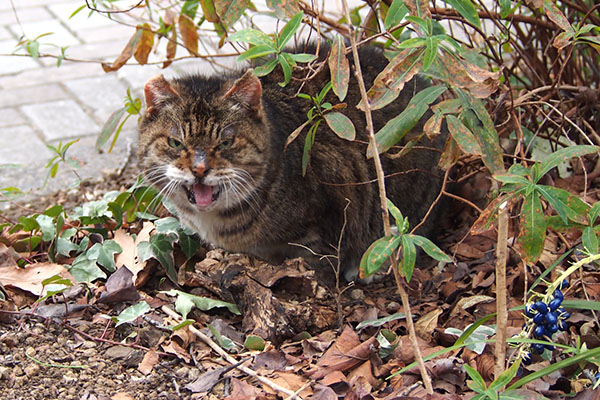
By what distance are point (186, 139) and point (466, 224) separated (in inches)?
50.7

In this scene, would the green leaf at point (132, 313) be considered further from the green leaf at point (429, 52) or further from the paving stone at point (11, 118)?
the paving stone at point (11, 118)

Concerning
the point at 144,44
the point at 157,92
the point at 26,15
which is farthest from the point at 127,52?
the point at 26,15

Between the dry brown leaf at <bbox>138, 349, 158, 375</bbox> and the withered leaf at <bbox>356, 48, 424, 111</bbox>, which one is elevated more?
the withered leaf at <bbox>356, 48, 424, 111</bbox>

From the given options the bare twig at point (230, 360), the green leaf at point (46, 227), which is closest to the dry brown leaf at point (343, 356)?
the bare twig at point (230, 360)

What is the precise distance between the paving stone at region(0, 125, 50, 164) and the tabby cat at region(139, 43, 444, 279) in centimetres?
180

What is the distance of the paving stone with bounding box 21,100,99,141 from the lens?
4680 mm

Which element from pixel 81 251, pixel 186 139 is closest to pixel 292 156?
pixel 186 139

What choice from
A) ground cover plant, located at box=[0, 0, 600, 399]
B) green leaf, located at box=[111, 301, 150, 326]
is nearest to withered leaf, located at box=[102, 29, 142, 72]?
ground cover plant, located at box=[0, 0, 600, 399]

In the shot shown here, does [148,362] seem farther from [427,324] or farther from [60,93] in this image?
[60,93]

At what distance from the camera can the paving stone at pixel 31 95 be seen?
16.6 feet

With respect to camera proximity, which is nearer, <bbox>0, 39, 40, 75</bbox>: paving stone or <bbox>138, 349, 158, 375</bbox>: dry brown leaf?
<bbox>138, 349, 158, 375</bbox>: dry brown leaf

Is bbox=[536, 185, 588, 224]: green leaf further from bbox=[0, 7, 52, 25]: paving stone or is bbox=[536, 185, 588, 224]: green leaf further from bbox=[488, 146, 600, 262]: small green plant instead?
bbox=[0, 7, 52, 25]: paving stone

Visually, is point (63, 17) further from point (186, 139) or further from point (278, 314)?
point (278, 314)

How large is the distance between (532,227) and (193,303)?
3.99ft
